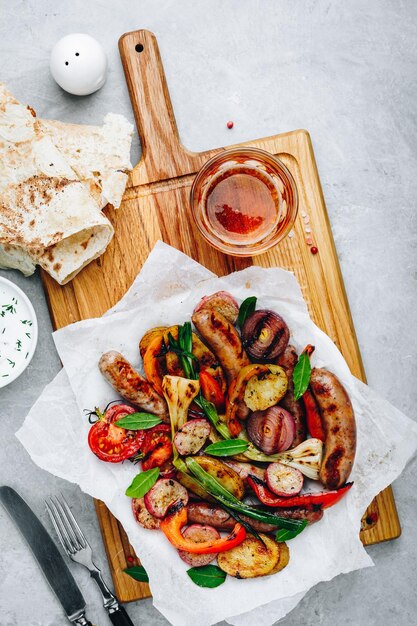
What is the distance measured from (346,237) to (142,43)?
1.07 metres

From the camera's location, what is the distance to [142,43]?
7.66 feet

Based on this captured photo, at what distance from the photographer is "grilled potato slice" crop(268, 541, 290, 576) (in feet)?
7.09

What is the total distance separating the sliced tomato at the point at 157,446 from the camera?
2184mm

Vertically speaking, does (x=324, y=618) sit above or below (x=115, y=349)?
below

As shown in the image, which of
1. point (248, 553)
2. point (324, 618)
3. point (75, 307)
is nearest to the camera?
point (248, 553)

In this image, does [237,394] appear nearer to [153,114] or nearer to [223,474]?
[223,474]

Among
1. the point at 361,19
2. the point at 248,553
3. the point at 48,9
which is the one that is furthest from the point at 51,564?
the point at 361,19

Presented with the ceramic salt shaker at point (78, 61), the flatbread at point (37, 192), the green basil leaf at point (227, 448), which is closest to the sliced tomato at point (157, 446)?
the green basil leaf at point (227, 448)

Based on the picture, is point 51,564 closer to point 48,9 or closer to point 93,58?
point 93,58

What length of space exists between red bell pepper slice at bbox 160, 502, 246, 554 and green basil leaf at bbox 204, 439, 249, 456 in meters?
0.21

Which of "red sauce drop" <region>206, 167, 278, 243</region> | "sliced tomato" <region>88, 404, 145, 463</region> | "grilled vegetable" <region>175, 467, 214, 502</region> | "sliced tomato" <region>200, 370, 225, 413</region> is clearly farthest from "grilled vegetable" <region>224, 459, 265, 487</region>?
"red sauce drop" <region>206, 167, 278, 243</region>

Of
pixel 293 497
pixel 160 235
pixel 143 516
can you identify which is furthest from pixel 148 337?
pixel 293 497

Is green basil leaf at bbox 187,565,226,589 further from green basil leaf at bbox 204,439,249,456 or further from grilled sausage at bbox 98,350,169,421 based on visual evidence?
grilled sausage at bbox 98,350,169,421

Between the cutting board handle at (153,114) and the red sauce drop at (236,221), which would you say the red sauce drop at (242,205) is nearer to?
the red sauce drop at (236,221)
